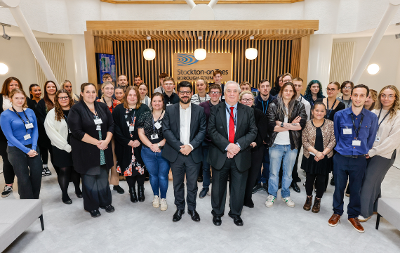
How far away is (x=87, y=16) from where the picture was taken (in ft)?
24.2

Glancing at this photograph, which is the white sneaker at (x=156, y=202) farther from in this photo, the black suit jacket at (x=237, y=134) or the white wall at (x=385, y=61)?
the white wall at (x=385, y=61)

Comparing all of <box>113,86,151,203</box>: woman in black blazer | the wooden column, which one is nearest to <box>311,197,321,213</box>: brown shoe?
<box>113,86,151,203</box>: woman in black blazer

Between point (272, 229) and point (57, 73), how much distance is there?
30.6 feet

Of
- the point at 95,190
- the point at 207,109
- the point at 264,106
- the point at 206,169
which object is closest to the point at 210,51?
the point at 264,106

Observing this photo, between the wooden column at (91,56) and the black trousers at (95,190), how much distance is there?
4001mm

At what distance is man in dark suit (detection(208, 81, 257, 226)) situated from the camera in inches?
113

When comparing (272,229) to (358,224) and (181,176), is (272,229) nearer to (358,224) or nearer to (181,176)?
(358,224)

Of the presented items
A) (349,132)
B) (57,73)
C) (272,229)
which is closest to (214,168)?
(272,229)

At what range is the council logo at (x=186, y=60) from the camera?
8.52m

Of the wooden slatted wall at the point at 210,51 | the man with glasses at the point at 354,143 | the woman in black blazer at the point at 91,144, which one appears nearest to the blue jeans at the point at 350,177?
the man with glasses at the point at 354,143

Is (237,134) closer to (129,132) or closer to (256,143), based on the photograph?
(256,143)

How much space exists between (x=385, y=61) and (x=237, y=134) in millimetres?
8463

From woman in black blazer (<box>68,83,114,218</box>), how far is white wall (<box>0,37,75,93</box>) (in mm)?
7268

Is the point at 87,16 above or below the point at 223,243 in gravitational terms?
above
